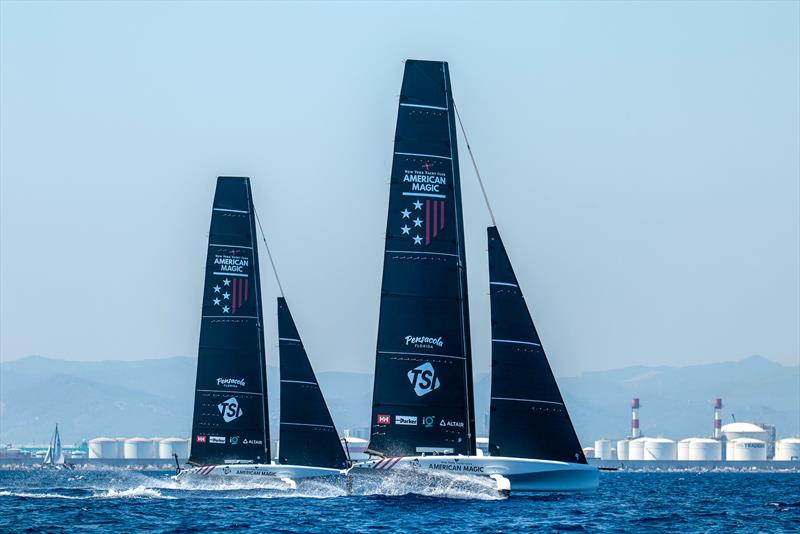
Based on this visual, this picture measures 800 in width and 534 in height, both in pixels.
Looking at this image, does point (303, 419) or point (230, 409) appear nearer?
point (303, 419)

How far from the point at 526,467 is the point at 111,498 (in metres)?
23.0

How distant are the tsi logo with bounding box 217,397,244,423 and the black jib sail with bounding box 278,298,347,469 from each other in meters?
2.19

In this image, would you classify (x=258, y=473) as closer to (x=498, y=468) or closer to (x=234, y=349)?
(x=234, y=349)

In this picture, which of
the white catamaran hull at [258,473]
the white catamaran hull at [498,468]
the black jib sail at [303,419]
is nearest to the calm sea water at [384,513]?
the white catamaran hull at [498,468]

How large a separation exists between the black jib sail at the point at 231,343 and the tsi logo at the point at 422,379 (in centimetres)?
1605

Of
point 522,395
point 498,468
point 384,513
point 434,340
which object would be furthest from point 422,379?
point 384,513

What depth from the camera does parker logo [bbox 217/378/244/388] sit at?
2655 inches

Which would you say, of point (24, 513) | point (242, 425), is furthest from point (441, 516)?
point (242, 425)

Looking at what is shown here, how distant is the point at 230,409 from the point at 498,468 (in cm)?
1995

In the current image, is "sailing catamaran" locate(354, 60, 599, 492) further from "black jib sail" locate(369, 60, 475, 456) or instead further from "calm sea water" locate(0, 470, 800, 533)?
"calm sea water" locate(0, 470, 800, 533)

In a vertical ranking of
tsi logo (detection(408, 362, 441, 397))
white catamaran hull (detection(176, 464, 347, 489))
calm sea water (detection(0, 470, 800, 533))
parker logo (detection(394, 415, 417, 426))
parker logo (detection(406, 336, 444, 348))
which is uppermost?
parker logo (detection(406, 336, 444, 348))

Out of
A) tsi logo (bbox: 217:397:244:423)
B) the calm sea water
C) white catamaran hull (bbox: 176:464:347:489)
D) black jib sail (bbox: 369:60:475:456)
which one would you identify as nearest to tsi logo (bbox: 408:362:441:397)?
black jib sail (bbox: 369:60:475:456)

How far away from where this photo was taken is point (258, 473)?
216 feet

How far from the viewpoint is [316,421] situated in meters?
66.1
